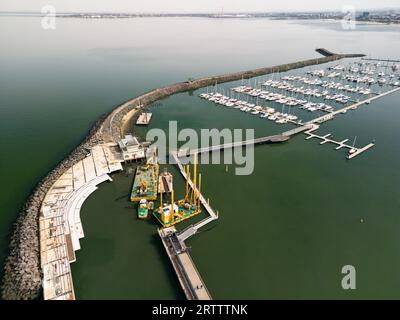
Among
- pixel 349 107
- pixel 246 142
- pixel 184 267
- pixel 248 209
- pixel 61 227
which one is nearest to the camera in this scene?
pixel 184 267

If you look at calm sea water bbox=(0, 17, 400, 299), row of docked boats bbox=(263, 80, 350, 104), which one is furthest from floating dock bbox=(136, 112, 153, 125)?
row of docked boats bbox=(263, 80, 350, 104)

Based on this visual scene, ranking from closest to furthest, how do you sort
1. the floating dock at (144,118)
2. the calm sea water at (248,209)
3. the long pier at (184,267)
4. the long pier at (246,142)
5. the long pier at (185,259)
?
the long pier at (184,267) < the long pier at (185,259) < the calm sea water at (248,209) < the long pier at (246,142) < the floating dock at (144,118)

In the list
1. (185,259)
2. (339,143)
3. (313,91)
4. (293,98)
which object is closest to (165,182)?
(185,259)

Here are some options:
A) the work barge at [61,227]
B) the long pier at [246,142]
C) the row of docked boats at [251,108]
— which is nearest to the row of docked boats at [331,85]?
the row of docked boats at [251,108]

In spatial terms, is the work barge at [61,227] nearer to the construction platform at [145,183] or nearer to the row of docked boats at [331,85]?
the construction platform at [145,183]

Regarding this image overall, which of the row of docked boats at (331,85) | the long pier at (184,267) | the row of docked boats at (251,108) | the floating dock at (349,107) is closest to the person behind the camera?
the long pier at (184,267)

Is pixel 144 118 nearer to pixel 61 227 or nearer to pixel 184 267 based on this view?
pixel 61 227
